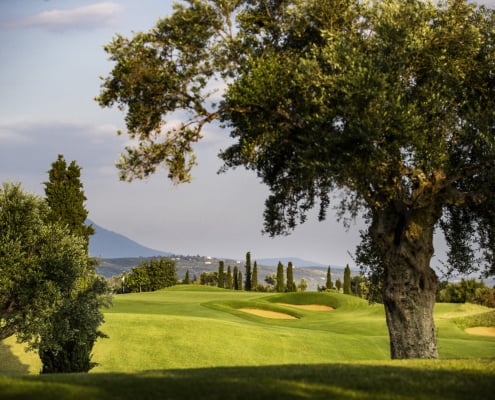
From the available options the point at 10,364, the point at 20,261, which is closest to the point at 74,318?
the point at 20,261

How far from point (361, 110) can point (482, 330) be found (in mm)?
35425

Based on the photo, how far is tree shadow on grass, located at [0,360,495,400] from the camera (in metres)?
13.8

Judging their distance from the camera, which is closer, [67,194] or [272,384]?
[272,384]

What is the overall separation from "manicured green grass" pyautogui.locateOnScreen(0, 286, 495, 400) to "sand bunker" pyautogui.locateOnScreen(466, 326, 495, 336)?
2.56ft

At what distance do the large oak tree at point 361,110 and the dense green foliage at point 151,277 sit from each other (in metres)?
91.4

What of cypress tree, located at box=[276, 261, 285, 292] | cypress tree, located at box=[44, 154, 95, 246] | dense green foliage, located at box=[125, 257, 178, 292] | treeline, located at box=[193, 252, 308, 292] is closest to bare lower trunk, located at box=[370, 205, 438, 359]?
cypress tree, located at box=[44, 154, 95, 246]

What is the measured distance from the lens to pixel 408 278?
23.2 m

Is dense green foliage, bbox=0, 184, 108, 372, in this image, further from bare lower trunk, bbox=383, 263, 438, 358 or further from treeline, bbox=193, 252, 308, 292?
treeline, bbox=193, 252, 308, 292

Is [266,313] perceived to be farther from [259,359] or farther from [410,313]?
[410,313]

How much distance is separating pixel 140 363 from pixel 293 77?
18.3 meters

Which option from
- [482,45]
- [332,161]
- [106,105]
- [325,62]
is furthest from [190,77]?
[482,45]

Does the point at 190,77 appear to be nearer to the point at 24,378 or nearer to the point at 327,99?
the point at 327,99

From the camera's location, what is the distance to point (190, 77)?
962 inches

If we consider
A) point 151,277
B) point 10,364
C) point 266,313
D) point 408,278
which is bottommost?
point 10,364
